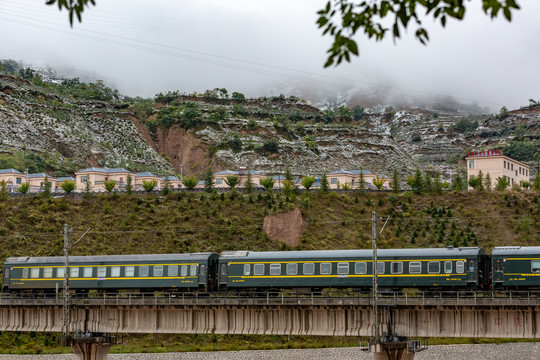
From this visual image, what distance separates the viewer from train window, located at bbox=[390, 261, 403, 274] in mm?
44688

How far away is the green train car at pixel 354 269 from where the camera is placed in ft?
144

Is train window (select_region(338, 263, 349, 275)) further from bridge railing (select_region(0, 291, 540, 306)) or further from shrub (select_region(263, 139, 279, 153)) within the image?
shrub (select_region(263, 139, 279, 153))

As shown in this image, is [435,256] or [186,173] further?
[186,173]

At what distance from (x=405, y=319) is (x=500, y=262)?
645 centimetres

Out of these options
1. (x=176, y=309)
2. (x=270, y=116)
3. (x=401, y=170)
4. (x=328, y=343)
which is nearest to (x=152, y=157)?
(x=270, y=116)

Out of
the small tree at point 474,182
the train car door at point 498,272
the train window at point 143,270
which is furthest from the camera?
the small tree at point 474,182

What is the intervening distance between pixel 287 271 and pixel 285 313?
303cm

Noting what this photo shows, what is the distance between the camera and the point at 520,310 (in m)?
40.2

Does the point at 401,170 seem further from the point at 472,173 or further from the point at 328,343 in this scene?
the point at 328,343

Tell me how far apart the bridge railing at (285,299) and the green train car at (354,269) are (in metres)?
0.68

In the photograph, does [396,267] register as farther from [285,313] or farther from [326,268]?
[285,313]

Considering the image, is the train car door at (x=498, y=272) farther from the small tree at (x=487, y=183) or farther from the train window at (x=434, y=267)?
the small tree at (x=487, y=183)

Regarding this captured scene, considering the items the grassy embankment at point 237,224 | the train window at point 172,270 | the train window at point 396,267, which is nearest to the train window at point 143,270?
the train window at point 172,270

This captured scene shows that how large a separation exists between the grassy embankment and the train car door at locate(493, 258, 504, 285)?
2715cm
